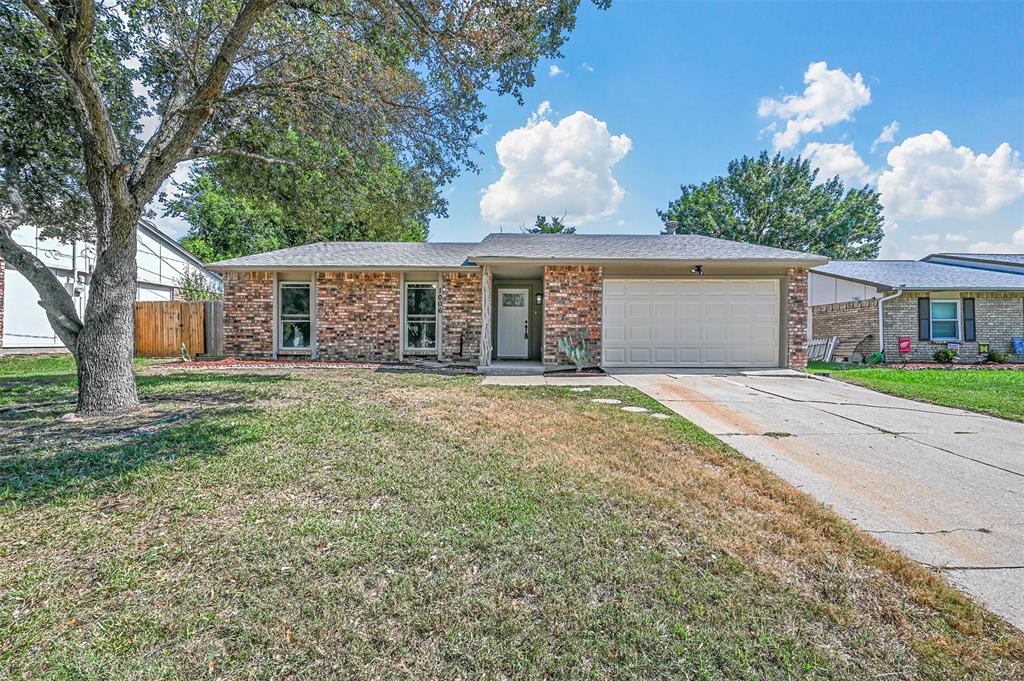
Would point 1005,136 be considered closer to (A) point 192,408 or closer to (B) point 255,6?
(B) point 255,6

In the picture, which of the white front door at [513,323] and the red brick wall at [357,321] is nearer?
the red brick wall at [357,321]

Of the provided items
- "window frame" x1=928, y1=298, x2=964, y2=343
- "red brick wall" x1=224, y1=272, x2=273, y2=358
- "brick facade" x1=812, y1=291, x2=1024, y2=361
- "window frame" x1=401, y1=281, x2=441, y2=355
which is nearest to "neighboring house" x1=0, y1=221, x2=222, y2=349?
"red brick wall" x1=224, y1=272, x2=273, y2=358

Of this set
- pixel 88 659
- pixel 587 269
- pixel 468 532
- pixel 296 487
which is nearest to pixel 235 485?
pixel 296 487

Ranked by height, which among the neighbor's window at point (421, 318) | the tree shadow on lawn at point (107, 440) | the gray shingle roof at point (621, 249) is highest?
the gray shingle roof at point (621, 249)

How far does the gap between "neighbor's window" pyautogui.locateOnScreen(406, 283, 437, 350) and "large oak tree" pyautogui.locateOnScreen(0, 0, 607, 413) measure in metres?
4.40

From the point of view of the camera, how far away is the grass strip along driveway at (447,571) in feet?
5.51

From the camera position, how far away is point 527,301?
13227 mm

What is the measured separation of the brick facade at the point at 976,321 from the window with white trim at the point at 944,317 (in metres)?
0.21

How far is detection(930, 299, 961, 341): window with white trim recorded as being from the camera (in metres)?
14.2

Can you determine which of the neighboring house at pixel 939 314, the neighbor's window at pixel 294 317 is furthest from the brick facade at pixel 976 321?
the neighbor's window at pixel 294 317

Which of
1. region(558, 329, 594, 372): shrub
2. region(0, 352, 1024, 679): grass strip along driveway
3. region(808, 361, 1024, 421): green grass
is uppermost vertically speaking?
region(558, 329, 594, 372): shrub

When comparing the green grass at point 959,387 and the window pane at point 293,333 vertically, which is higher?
the window pane at point 293,333

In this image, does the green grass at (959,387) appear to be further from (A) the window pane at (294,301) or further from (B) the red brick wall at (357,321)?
(A) the window pane at (294,301)

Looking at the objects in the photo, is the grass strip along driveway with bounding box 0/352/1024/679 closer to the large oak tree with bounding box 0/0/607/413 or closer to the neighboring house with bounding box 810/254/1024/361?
the large oak tree with bounding box 0/0/607/413
